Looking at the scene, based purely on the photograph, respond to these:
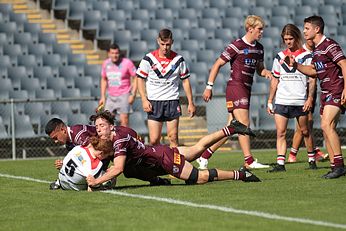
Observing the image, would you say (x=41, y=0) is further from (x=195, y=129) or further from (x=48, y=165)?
(x=48, y=165)

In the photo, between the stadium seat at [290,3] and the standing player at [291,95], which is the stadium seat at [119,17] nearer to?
the stadium seat at [290,3]

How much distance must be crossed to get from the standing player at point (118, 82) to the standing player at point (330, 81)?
6994 millimetres

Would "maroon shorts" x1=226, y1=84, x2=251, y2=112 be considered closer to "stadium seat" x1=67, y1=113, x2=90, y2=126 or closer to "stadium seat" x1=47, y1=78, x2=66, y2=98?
"stadium seat" x1=67, y1=113, x2=90, y2=126

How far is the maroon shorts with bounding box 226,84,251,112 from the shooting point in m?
14.1

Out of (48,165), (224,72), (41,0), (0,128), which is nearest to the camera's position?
(48,165)

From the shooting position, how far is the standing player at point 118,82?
18.5m

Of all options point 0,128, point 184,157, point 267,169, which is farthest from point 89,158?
point 0,128

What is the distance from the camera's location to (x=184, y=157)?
441 inches

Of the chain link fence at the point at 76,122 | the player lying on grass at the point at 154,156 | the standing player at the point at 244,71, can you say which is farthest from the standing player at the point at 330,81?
the chain link fence at the point at 76,122

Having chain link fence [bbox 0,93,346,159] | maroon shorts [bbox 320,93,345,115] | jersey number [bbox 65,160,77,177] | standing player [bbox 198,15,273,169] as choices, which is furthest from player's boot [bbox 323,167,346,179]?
chain link fence [bbox 0,93,346,159]

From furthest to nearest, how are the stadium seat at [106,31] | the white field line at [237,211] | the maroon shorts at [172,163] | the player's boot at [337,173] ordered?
the stadium seat at [106,31], the player's boot at [337,173], the maroon shorts at [172,163], the white field line at [237,211]

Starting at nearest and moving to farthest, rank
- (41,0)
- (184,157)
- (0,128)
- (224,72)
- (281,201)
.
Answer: (281,201) → (184,157) → (0,128) → (224,72) → (41,0)

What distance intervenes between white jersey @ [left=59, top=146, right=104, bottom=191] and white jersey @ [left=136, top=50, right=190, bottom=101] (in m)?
3.07

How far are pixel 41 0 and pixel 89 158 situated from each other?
56.7 feet
